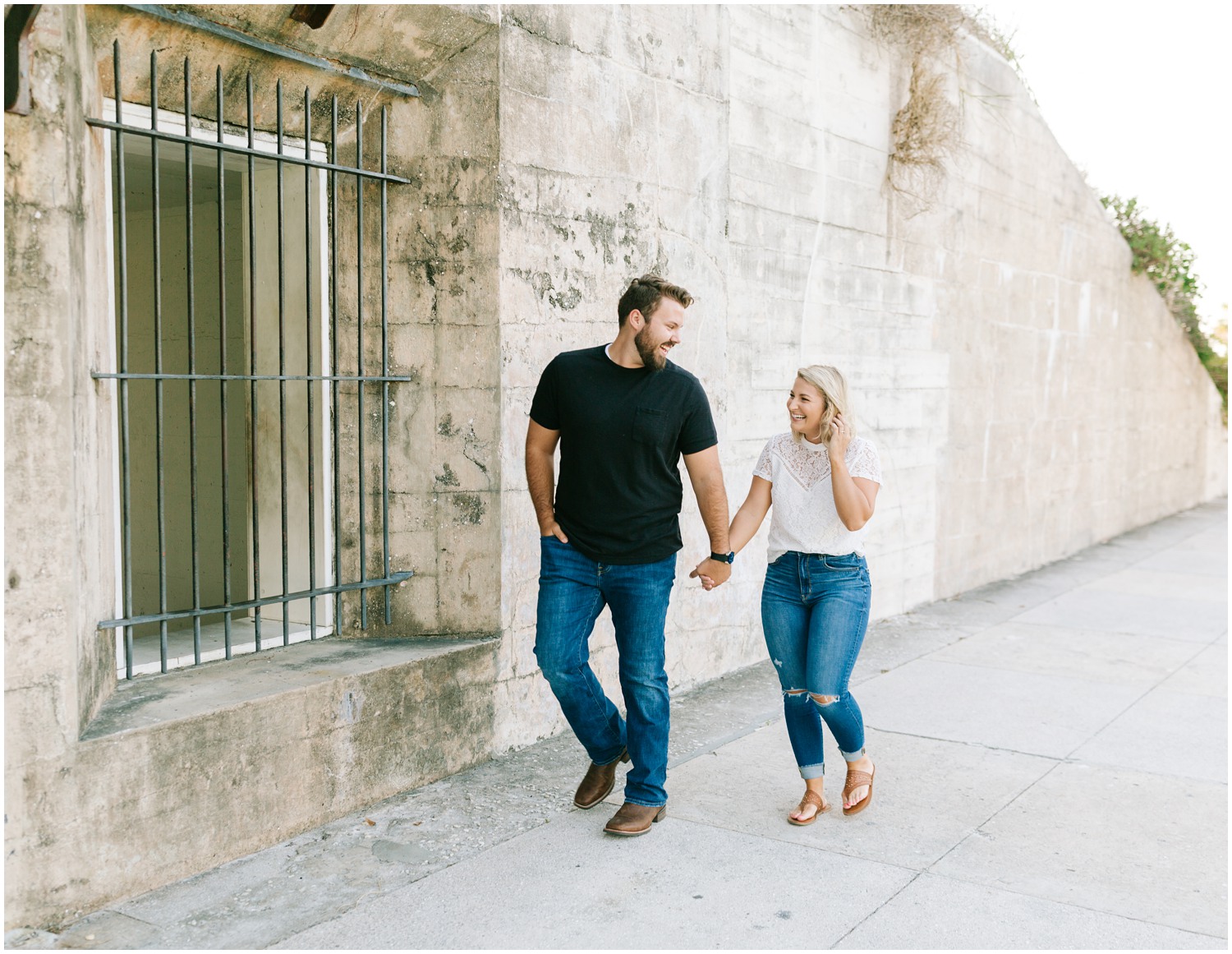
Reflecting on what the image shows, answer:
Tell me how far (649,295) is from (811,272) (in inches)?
130

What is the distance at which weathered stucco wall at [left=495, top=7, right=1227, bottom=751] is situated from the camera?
4969 millimetres

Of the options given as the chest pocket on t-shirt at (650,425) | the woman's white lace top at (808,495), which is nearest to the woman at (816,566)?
the woman's white lace top at (808,495)

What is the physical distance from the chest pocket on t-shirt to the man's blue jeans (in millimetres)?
423

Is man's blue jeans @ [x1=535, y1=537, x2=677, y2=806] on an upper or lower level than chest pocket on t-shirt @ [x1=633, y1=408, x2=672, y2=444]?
lower

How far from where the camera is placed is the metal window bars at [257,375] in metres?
3.82

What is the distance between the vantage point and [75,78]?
3.42 meters

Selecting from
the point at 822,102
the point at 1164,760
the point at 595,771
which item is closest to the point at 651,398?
the point at 595,771

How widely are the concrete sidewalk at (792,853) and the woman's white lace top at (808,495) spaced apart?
1.00 meters

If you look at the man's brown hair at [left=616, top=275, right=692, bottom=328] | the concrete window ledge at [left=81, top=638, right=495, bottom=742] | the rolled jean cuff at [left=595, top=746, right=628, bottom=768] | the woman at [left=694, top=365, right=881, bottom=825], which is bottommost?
the rolled jean cuff at [left=595, top=746, right=628, bottom=768]

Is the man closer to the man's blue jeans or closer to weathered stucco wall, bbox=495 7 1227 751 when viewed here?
the man's blue jeans

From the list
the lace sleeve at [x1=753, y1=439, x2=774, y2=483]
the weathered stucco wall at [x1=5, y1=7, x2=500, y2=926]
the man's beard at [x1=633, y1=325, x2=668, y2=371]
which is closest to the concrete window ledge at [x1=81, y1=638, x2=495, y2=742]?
the weathered stucco wall at [x1=5, y1=7, x2=500, y2=926]

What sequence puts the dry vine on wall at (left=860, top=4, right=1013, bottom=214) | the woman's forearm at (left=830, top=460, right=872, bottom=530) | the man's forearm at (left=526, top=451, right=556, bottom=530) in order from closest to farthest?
the woman's forearm at (left=830, top=460, right=872, bottom=530)
the man's forearm at (left=526, top=451, right=556, bottom=530)
the dry vine on wall at (left=860, top=4, right=1013, bottom=214)

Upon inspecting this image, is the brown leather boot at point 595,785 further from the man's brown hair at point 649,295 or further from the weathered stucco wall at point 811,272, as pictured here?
the man's brown hair at point 649,295

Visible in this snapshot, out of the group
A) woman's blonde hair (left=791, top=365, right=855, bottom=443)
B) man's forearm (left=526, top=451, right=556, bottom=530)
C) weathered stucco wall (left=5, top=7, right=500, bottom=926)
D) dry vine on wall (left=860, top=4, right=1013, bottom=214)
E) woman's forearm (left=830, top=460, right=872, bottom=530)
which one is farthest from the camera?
dry vine on wall (left=860, top=4, right=1013, bottom=214)
